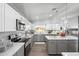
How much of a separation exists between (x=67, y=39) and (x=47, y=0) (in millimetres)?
2288

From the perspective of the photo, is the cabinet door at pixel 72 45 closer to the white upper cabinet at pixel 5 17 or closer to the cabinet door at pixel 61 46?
the cabinet door at pixel 61 46

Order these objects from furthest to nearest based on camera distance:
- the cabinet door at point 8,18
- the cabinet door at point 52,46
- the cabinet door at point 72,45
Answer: the cabinet door at point 52,46, the cabinet door at point 72,45, the cabinet door at point 8,18

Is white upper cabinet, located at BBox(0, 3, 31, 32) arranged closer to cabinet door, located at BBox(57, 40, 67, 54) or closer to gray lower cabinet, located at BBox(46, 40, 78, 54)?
gray lower cabinet, located at BBox(46, 40, 78, 54)

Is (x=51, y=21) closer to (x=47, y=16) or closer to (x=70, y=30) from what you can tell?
(x=47, y=16)

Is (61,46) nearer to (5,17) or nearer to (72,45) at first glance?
(72,45)

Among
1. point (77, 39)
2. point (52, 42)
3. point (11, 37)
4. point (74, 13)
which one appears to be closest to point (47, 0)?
point (74, 13)

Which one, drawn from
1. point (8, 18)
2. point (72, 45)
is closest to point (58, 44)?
point (72, 45)

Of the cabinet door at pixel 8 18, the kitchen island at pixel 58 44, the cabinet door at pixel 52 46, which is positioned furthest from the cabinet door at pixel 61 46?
the cabinet door at pixel 8 18

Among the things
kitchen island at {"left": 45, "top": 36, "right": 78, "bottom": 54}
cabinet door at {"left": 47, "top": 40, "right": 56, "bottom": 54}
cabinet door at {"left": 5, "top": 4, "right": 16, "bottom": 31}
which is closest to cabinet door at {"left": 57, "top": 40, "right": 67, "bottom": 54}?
kitchen island at {"left": 45, "top": 36, "right": 78, "bottom": 54}

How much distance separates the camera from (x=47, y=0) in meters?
1.31

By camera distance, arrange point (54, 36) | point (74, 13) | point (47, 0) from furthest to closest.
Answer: point (54, 36), point (74, 13), point (47, 0)

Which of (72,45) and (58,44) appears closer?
(72,45)

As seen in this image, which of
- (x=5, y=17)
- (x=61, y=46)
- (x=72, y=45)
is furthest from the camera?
(x=61, y=46)

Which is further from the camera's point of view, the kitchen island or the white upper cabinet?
the kitchen island
